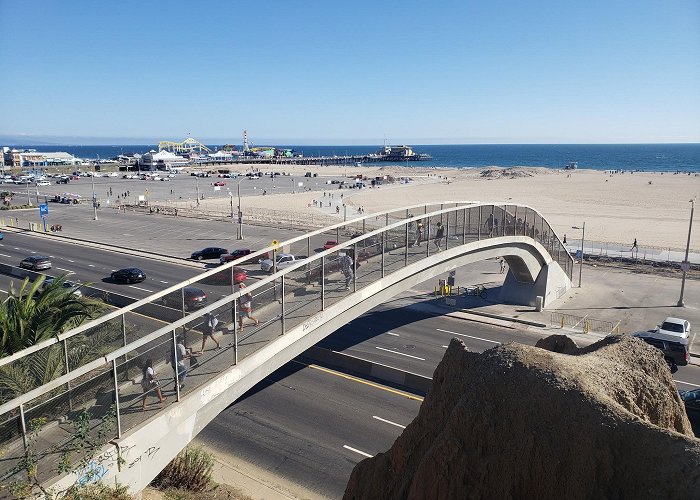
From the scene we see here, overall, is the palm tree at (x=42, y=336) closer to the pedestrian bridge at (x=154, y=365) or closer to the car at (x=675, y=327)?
the pedestrian bridge at (x=154, y=365)

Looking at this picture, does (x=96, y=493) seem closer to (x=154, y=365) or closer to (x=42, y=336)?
(x=154, y=365)

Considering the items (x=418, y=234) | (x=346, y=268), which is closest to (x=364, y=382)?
(x=346, y=268)

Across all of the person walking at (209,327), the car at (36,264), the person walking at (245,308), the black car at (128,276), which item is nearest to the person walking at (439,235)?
the person walking at (245,308)

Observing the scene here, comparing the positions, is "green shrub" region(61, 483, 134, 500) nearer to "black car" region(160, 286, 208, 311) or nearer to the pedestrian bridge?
the pedestrian bridge

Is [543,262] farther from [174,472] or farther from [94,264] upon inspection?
[94,264]

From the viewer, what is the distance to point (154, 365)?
11820mm

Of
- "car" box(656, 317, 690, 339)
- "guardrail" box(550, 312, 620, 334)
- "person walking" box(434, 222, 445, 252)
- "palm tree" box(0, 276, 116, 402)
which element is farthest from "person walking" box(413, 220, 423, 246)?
"palm tree" box(0, 276, 116, 402)

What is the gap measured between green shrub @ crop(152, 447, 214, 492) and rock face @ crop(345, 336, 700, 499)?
5248mm

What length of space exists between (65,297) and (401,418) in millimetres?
10929

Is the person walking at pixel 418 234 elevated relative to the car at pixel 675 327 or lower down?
elevated

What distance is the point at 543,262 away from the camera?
33125 millimetres

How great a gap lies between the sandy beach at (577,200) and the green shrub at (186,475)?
4927 centimetres

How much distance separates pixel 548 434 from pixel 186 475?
879 centimetres

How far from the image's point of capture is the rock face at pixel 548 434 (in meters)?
7.08
